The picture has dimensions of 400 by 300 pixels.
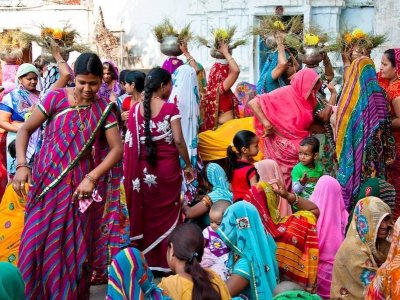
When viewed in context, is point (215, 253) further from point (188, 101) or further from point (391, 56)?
point (188, 101)

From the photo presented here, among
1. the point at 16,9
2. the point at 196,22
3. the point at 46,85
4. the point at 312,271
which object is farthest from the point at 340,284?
the point at 16,9

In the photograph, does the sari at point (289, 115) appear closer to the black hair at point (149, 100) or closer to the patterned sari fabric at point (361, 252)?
the black hair at point (149, 100)

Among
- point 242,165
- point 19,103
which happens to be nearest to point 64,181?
point 242,165

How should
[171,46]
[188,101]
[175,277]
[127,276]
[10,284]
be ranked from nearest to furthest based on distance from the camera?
[10,284], [127,276], [175,277], [188,101], [171,46]

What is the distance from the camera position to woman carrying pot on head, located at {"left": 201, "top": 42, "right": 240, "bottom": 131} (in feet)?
35.5

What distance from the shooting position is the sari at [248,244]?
593 centimetres

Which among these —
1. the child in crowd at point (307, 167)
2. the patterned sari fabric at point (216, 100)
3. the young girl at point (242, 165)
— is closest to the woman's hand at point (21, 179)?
the young girl at point (242, 165)

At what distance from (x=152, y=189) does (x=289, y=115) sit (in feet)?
6.92

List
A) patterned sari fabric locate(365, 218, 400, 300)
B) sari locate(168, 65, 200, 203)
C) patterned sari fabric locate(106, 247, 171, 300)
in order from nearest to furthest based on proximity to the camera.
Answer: patterned sari fabric locate(106, 247, 171, 300) < patterned sari fabric locate(365, 218, 400, 300) < sari locate(168, 65, 200, 203)

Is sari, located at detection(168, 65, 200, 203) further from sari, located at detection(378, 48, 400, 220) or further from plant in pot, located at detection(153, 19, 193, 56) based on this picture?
sari, located at detection(378, 48, 400, 220)

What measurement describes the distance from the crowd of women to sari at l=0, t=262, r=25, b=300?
12mm

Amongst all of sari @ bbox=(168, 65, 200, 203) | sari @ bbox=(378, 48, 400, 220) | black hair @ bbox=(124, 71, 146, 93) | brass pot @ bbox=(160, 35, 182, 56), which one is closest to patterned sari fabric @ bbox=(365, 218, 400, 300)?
sari @ bbox=(378, 48, 400, 220)

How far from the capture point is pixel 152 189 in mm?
8219

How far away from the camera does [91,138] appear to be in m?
6.53
